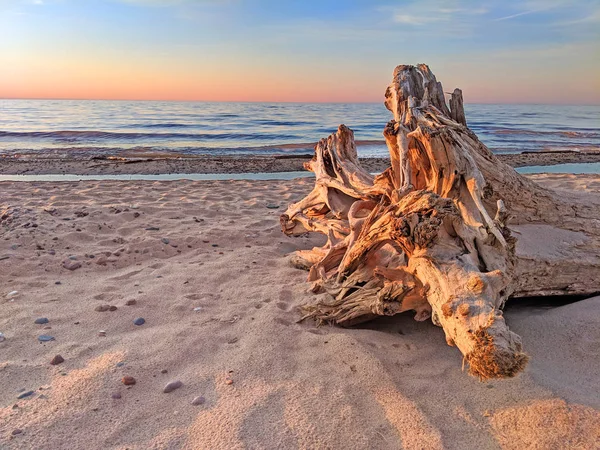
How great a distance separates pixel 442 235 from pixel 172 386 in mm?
1665

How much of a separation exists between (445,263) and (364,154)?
41.7 feet

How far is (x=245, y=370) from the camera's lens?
101 inches

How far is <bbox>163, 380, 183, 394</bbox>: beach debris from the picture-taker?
2396 millimetres

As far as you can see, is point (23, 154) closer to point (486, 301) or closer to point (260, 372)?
point (260, 372)

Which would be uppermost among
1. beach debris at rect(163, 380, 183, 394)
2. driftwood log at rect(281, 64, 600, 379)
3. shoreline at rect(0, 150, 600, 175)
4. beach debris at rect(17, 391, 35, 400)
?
driftwood log at rect(281, 64, 600, 379)

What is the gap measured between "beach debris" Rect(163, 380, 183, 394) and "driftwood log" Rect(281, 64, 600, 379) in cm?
105

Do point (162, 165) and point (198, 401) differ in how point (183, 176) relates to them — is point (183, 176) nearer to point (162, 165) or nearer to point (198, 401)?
point (162, 165)

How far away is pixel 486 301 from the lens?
219 centimetres

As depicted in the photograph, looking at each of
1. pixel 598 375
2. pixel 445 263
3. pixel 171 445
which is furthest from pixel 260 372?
pixel 598 375

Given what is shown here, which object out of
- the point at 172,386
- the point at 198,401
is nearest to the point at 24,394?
the point at 172,386

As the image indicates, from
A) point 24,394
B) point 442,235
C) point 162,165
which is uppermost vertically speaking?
point 442,235

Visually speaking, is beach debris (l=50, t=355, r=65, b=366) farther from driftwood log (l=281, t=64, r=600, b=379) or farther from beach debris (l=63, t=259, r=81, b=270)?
beach debris (l=63, t=259, r=81, b=270)

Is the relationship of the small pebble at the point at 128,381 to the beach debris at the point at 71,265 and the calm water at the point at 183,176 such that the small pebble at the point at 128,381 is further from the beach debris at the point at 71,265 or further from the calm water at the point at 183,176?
the calm water at the point at 183,176

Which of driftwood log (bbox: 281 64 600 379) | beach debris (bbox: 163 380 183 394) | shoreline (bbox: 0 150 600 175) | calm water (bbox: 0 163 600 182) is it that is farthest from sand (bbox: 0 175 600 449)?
shoreline (bbox: 0 150 600 175)
